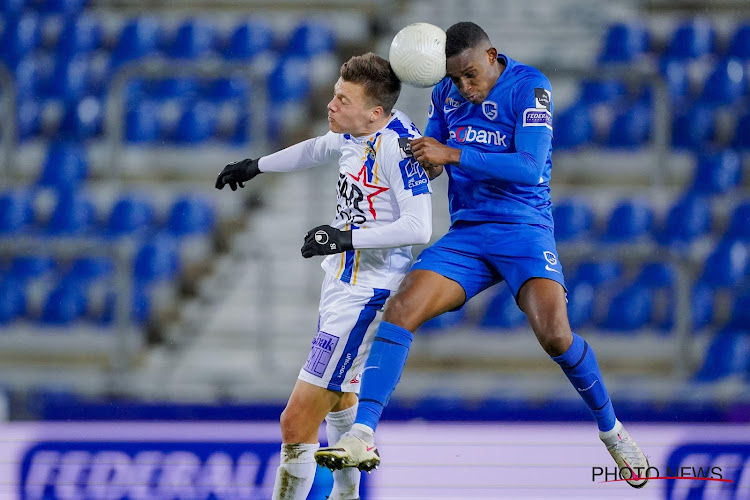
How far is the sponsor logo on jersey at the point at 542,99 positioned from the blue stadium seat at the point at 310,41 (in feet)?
19.2

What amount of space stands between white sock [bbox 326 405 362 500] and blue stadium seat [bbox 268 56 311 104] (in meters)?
5.31

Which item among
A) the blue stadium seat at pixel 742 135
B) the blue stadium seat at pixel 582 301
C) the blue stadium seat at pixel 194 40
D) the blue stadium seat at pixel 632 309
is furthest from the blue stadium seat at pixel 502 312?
the blue stadium seat at pixel 194 40

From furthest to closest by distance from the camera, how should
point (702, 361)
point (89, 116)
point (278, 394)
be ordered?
point (89, 116) < point (702, 361) < point (278, 394)

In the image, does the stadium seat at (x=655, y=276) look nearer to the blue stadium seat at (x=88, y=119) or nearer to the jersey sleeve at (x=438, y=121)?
the jersey sleeve at (x=438, y=121)

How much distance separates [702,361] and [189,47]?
553cm

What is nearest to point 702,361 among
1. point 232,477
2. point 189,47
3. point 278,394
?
point 278,394

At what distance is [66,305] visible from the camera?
8.53 meters

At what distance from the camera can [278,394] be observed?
711cm

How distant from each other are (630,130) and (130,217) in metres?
4.12

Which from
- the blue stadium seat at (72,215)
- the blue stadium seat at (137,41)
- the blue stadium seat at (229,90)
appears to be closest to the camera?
the blue stadium seat at (72,215)

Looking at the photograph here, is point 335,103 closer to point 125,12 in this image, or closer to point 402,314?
point 402,314

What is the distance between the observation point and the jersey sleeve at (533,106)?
4.62 m

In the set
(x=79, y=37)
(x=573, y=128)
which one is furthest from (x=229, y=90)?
(x=573, y=128)

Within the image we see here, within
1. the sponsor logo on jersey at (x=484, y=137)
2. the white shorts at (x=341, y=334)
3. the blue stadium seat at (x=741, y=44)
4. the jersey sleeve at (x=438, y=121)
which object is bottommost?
the white shorts at (x=341, y=334)
